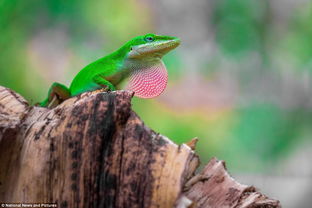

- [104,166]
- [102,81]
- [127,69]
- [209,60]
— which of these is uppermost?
[209,60]

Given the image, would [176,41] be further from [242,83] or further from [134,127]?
[242,83]

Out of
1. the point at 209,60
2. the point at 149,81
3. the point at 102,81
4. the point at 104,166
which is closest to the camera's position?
the point at 104,166

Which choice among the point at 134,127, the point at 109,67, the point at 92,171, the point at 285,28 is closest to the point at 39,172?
the point at 92,171

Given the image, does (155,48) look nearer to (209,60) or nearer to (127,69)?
(127,69)

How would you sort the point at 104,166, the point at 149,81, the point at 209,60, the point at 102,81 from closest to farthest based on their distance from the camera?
the point at 104,166 < the point at 149,81 < the point at 102,81 < the point at 209,60

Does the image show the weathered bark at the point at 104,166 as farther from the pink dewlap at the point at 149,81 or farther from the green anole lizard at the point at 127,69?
the green anole lizard at the point at 127,69

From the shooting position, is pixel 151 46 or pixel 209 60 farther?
pixel 209 60

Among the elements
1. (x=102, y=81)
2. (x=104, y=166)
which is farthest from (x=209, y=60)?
(x=104, y=166)

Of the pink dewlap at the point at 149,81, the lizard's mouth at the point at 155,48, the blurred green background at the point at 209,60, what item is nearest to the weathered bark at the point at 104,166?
the pink dewlap at the point at 149,81
